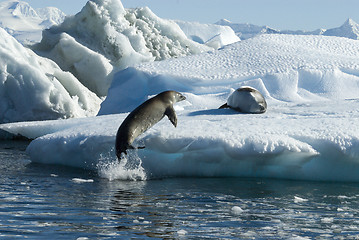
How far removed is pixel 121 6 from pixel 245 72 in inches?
351

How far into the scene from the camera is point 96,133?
6863 mm

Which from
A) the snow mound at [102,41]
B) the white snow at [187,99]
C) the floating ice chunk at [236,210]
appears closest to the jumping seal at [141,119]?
the white snow at [187,99]

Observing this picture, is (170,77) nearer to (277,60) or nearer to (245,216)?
(277,60)

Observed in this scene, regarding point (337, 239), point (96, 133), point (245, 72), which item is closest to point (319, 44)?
point (245, 72)

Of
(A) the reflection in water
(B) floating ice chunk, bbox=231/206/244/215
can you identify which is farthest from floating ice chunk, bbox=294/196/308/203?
(B) floating ice chunk, bbox=231/206/244/215

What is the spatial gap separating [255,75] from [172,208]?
7354 mm

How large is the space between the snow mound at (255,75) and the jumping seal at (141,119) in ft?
13.6

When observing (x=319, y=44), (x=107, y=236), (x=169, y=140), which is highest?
(x=319, y=44)

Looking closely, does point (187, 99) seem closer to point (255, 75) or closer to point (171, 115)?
point (255, 75)

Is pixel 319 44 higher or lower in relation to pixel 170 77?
higher

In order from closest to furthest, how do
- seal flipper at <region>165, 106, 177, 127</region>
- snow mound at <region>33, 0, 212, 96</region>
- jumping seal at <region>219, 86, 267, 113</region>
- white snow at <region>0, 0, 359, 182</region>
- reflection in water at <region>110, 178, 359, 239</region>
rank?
1. reflection in water at <region>110, 178, 359, 239</region>
2. white snow at <region>0, 0, 359, 182</region>
3. seal flipper at <region>165, 106, 177, 127</region>
4. jumping seal at <region>219, 86, 267, 113</region>
5. snow mound at <region>33, 0, 212, 96</region>

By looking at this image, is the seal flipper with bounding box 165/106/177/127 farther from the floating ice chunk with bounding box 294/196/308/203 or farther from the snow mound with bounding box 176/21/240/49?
the snow mound with bounding box 176/21/240/49

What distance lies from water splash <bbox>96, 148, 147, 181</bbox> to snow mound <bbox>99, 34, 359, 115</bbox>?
4.48 metres

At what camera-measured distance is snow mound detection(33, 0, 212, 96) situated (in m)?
18.3
